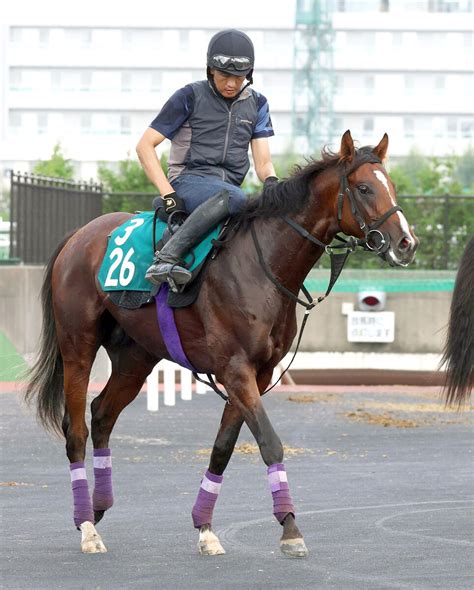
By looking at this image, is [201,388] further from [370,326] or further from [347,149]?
[347,149]

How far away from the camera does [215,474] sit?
8.26 meters

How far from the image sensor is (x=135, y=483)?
11211mm

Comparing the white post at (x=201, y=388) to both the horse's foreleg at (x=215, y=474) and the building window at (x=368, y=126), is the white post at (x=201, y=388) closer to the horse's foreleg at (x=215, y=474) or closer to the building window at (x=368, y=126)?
the horse's foreleg at (x=215, y=474)

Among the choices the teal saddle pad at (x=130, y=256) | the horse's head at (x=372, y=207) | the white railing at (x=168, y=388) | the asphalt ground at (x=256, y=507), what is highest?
the horse's head at (x=372, y=207)

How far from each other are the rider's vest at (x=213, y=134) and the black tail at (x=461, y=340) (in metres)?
3.27

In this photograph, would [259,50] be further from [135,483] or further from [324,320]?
[135,483]

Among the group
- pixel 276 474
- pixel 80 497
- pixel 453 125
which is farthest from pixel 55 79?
pixel 276 474

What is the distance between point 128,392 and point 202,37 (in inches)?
3937

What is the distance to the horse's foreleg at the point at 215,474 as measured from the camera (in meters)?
8.11

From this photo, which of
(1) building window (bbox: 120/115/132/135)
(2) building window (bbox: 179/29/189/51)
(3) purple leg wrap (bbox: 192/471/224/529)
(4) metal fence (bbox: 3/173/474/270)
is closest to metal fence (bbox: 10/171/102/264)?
(4) metal fence (bbox: 3/173/474/270)

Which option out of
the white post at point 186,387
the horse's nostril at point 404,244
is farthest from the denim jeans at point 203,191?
the white post at point 186,387

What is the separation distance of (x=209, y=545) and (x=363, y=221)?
1.93 m

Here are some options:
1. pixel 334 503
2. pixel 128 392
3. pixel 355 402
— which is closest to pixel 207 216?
pixel 128 392

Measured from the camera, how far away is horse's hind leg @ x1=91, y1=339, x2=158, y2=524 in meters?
8.97
